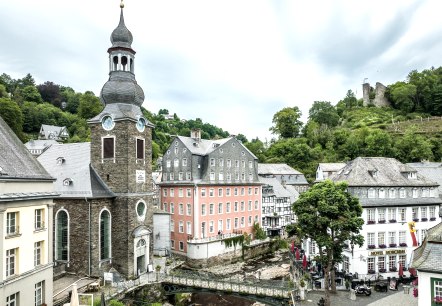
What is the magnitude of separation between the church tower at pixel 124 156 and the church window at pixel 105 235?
0.84 ft

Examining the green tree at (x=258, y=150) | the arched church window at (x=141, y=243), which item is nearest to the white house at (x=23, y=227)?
the arched church window at (x=141, y=243)

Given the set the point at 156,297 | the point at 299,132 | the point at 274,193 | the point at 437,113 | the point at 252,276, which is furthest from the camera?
the point at 299,132

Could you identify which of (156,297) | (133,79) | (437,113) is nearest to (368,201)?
(156,297)

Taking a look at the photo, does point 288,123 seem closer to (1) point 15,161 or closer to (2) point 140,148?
(2) point 140,148

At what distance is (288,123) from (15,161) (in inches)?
3458

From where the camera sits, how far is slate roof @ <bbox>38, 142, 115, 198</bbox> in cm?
2837

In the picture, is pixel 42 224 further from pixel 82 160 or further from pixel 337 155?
pixel 337 155

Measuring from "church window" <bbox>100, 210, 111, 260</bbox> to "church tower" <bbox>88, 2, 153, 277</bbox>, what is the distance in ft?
0.84

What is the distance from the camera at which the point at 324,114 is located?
104m

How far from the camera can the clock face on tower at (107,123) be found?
30.2 meters

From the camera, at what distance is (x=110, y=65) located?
30.7 meters

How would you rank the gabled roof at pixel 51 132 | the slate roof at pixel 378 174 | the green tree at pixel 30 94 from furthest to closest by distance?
the green tree at pixel 30 94, the gabled roof at pixel 51 132, the slate roof at pixel 378 174

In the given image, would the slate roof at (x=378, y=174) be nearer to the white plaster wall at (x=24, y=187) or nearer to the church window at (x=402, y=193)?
the church window at (x=402, y=193)

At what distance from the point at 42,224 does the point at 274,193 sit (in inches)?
1598
